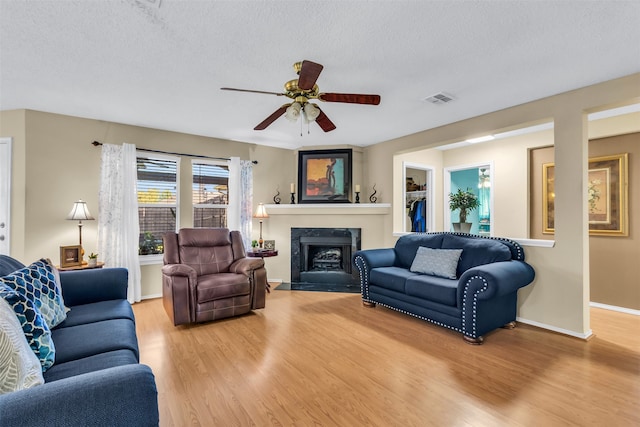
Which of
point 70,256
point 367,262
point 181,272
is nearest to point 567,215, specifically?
point 367,262

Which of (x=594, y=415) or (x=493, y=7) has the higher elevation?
(x=493, y=7)

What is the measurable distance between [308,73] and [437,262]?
8.63 feet

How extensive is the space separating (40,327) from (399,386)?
7.11 ft

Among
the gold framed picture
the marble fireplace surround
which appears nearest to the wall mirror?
the marble fireplace surround

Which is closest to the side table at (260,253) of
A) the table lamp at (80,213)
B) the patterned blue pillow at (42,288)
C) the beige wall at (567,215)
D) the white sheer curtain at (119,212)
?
the white sheer curtain at (119,212)

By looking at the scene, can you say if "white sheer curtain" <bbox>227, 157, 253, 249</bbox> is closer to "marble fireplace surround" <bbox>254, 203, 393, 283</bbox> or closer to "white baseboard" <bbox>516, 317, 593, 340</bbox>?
"marble fireplace surround" <bbox>254, 203, 393, 283</bbox>

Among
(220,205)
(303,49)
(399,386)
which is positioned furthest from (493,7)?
(220,205)

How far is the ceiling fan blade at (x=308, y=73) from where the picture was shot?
1927 mm

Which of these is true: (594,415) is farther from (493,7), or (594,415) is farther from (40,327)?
(40,327)

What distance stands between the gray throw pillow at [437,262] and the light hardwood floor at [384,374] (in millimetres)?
→ 607

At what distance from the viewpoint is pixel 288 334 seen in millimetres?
3113

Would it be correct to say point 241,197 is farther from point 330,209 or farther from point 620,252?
point 620,252

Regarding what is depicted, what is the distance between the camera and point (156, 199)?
14.7 feet

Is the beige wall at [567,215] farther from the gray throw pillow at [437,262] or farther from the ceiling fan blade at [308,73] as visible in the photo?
the ceiling fan blade at [308,73]
